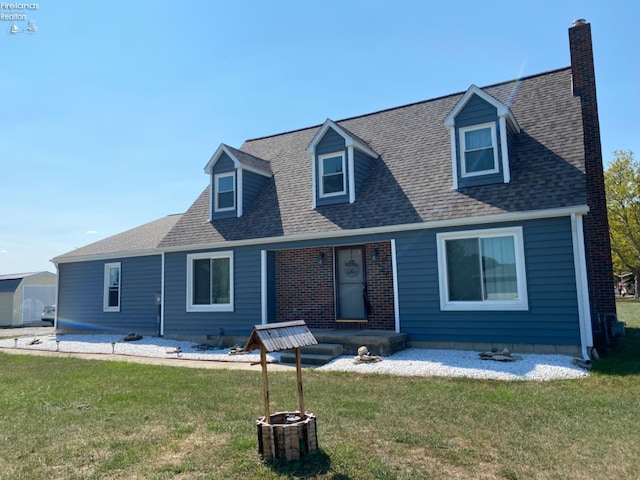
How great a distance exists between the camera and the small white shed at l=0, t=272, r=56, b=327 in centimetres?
2588

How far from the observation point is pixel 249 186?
13.9 meters

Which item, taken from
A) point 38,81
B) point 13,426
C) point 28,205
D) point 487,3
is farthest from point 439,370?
point 28,205

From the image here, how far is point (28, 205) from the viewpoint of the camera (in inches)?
746

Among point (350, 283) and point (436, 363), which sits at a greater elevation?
point (350, 283)

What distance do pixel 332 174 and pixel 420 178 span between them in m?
2.55

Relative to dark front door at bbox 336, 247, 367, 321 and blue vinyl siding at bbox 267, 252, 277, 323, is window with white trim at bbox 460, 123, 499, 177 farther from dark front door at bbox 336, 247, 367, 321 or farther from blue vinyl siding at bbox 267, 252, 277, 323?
blue vinyl siding at bbox 267, 252, 277, 323

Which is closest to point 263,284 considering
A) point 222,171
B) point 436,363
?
point 222,171

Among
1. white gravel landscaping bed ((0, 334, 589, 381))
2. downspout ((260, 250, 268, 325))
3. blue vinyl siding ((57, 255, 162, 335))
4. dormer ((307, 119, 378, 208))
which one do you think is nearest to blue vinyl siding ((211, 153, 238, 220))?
downspout ((260, 250, 268, 325))

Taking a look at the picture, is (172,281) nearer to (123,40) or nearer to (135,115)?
(135,115)

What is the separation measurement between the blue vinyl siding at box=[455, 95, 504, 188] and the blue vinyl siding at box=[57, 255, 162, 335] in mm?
10637

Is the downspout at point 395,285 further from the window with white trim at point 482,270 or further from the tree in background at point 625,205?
the tree in background at point 625,205

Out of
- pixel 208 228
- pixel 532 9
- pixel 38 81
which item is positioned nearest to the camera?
pixel 532 9

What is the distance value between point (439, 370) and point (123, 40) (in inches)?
393

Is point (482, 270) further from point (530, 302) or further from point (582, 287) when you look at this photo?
point (582, 287)
